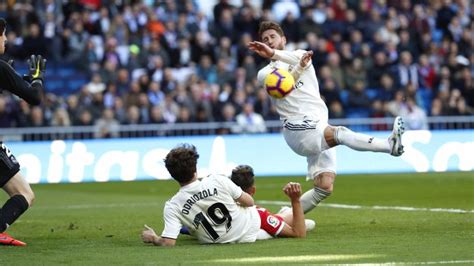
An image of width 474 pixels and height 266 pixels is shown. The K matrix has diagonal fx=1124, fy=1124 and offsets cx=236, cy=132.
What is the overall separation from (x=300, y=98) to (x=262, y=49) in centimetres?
81

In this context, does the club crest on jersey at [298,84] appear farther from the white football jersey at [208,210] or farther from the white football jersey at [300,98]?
the white football jersey at [208,210]

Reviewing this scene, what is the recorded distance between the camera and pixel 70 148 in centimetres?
2466

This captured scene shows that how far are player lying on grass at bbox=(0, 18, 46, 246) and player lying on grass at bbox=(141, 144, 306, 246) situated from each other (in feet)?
4.86

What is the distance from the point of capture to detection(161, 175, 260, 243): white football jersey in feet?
36.0

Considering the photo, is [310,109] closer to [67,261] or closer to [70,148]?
[67,261]

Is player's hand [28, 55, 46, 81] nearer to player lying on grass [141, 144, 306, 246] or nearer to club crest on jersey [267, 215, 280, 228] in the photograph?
player lying on grass [141, 144, 306, 246]

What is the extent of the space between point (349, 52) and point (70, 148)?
864 centimetres

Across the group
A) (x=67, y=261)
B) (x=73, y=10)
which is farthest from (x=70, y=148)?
(x=67, y=261)

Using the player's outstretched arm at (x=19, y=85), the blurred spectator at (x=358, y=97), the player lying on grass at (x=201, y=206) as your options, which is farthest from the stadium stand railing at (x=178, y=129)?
the player lying on grass at (x=201, y=206)

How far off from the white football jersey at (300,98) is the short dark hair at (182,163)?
1.71 metres

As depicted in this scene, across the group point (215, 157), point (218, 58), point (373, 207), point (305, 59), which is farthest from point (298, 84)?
point (218, 58)

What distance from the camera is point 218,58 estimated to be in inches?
1134

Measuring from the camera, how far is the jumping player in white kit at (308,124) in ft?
39.2

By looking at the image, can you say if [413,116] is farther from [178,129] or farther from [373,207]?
[373,207]
